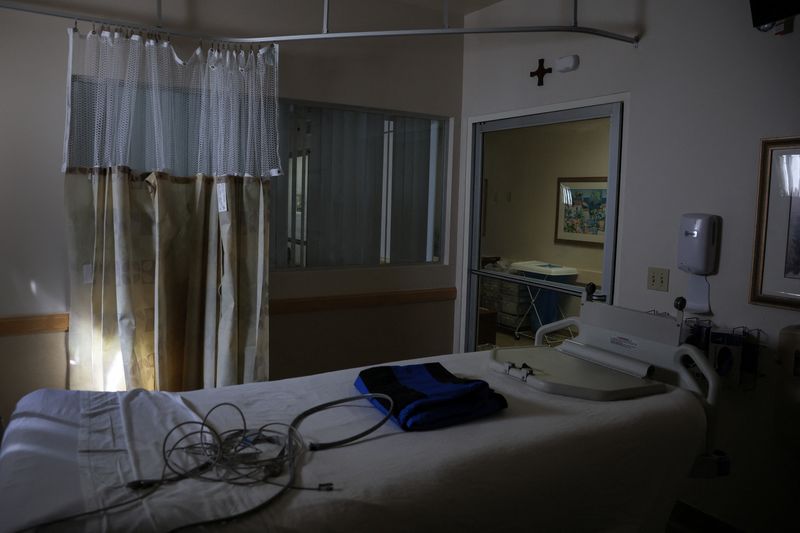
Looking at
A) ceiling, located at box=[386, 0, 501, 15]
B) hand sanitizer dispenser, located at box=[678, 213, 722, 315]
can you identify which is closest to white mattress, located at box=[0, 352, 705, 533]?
hand sanitizer dispenser, located at box=[678, 213, 722, 315]

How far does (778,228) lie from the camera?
2373 mm

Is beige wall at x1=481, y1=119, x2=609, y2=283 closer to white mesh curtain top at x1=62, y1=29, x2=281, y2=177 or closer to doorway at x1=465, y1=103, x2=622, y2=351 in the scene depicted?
doorway at x1=465, y1=103, x2=622, y2=351

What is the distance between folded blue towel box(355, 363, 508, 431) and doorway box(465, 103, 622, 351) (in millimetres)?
1156

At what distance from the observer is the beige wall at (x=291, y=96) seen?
8.93 ft

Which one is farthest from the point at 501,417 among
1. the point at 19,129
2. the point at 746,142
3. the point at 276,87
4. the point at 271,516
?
the point at 19,129

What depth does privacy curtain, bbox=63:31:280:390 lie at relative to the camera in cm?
270

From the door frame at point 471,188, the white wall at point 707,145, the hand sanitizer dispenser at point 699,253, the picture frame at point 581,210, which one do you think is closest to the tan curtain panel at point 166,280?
the door frame at point 471,188

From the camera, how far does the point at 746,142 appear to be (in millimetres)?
2477

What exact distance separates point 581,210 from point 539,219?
33 centimetres

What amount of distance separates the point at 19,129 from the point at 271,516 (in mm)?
2241

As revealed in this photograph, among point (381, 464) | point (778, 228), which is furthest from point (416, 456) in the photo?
point (778, 228)

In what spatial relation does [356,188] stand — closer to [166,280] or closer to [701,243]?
[166,280]

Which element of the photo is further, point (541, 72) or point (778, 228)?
point (541, 72)

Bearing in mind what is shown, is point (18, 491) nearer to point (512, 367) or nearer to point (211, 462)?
point (211, 462)
